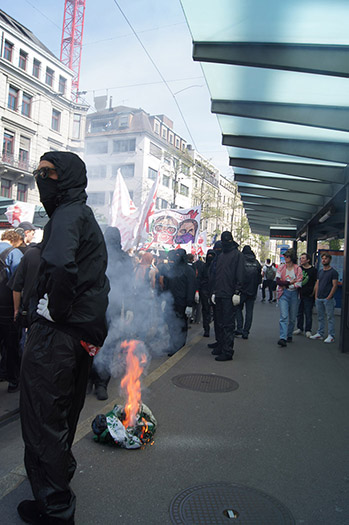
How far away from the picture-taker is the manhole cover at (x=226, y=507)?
247 centimetres

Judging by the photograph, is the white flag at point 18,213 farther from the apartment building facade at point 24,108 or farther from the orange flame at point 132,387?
the apartment building facade at point 24,108

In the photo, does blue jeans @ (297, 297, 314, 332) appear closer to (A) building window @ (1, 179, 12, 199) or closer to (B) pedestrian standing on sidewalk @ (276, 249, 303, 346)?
(B) pedestrian standing on sidewalk @ (276, 249, 303, 346)

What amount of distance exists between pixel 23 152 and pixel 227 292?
2979cm

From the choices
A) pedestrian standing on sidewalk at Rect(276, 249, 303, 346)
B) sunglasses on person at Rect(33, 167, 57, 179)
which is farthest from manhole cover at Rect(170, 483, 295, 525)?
pedestrian standing on sidewalk at Rect(276, 249, 303, 346)

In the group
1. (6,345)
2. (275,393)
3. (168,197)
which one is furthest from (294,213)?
(168,197)

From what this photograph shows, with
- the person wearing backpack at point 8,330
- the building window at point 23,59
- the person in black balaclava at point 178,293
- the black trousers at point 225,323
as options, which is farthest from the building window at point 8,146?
the person wearing backpack at point 8,330

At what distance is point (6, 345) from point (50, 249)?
3371 mm

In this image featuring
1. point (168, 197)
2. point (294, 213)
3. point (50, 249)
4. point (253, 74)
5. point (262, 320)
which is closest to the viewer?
point (50, 249)

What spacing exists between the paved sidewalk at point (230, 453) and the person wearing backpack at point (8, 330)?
1042 mm

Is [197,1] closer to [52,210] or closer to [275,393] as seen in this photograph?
[52,210]

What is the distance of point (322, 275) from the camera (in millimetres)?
8656

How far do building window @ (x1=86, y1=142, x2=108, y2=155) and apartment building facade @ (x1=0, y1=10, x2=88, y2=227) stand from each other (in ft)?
72.5

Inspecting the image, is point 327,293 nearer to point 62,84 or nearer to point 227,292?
point 227,292

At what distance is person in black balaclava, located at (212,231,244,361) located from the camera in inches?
262
